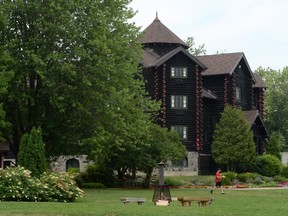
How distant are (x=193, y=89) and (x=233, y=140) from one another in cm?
603

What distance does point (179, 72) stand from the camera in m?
58.2

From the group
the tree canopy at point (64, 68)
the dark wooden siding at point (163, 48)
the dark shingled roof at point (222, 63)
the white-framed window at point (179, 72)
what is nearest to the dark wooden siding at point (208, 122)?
the dark shingled roof at point (222, 63)

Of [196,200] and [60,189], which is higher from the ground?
[60,189]

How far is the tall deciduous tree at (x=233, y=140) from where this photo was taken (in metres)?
56.9

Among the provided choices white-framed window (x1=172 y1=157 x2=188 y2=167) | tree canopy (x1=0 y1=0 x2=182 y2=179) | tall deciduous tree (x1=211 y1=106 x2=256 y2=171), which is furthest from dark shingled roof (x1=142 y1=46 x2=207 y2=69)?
tree canopy (x1=0 y1=0 x2=182 y2=179)

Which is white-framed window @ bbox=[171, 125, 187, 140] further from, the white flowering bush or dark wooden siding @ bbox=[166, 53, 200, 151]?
the white flowering bush

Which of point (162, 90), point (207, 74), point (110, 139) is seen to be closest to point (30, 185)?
point (110, 139)

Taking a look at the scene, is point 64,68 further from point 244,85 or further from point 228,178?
point 244,85

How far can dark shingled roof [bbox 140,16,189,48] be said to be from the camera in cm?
6062

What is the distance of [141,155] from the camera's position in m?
44.8

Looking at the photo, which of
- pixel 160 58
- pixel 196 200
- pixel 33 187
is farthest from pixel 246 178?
pixel 33 187

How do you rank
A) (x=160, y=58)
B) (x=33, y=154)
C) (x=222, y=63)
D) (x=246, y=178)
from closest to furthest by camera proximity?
1. (x=33, y=154)
2. (x=246, y=178)
3. (x=160, y=58)
4. (x=222, y=63)

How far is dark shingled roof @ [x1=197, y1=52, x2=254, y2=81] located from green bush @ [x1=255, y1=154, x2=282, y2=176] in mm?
9073

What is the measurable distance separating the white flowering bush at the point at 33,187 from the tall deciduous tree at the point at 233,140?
99.3ft
